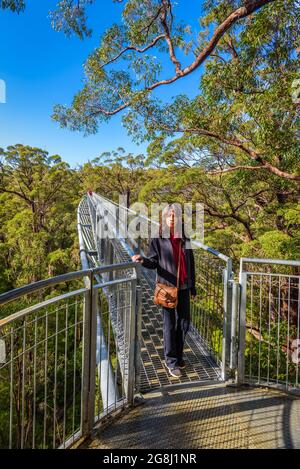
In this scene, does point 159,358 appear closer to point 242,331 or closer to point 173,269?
point 242,331

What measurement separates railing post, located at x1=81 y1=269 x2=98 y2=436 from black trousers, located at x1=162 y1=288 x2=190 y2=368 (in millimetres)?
814

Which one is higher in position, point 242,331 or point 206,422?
point 242,331

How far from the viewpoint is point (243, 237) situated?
37.6 feet

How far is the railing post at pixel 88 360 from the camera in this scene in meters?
1.93

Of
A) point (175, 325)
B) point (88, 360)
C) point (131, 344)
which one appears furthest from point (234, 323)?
point (88, 360)

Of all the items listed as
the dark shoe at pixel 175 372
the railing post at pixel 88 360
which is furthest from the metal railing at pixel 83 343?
the dark shoe at pixel 175 372

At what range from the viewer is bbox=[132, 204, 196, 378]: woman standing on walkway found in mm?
2559

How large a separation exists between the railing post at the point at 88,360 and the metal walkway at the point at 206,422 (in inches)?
4.6

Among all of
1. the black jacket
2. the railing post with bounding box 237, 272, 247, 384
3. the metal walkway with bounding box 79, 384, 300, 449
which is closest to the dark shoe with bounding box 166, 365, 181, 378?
the metal walkway with bounding box 79, 384, 300, 449

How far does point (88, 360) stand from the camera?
1.96m

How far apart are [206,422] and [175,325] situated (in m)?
0.77
